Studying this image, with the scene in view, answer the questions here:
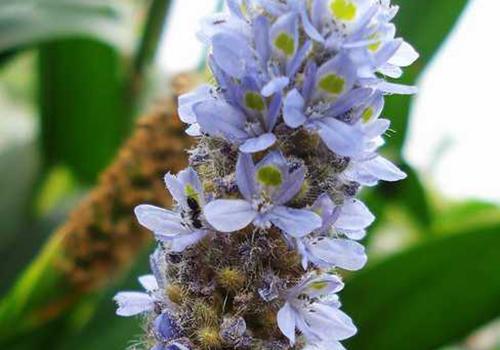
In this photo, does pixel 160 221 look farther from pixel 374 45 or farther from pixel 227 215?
pixel 374 45

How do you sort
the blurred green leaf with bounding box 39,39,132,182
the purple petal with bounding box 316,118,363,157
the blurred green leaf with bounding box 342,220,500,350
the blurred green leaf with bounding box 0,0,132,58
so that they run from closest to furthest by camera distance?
the purple petal with bounding box 316,118,363,157
the blurred green leaf with bounding box 342,220,500,350
the blurred green leaf with bounding box 0,0,132,58
the blurred green leaf with bounding box 39,39,132,182

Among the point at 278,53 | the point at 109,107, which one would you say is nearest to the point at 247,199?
the point at 278,53

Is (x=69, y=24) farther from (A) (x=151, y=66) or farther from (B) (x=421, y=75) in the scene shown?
(B) (x=421, y=75)

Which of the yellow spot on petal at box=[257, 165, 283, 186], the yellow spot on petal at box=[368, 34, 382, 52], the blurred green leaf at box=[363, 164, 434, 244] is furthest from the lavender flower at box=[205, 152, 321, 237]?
the blurred green leaf at box=[363, 164, 434, 244]

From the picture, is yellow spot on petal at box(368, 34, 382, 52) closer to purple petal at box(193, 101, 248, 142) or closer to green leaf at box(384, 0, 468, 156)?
purple petal at box(193, 101, 248, 142)

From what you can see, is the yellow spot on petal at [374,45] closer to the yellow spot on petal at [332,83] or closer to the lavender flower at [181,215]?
the yellow spot on petal at [332,83]
